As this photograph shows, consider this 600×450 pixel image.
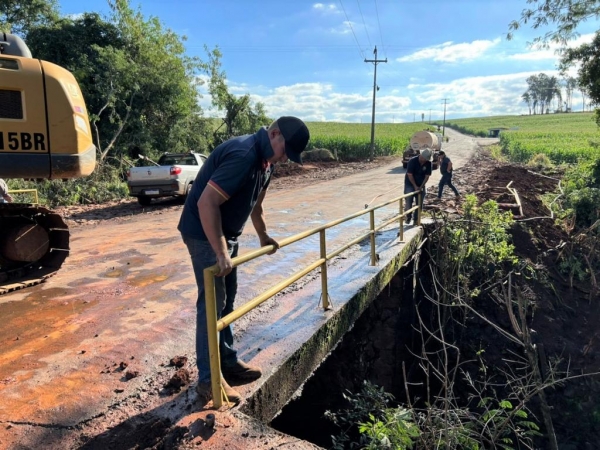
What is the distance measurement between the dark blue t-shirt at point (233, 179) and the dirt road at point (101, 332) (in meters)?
1.26

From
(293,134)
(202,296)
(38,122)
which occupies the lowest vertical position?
(202,296)

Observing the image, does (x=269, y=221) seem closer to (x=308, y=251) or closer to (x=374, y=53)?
(x=308, y=251)

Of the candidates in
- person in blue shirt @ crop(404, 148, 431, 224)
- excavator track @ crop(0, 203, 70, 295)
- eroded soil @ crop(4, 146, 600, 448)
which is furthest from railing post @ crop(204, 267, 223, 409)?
person in blue shirt @ crop(404, 148, 431, 224)

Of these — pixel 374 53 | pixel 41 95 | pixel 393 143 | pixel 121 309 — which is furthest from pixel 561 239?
pixel 393 143

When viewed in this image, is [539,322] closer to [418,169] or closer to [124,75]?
[418,169]

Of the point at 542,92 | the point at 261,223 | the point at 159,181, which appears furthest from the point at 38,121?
the point at 542,92

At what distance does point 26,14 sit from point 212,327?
23481mm

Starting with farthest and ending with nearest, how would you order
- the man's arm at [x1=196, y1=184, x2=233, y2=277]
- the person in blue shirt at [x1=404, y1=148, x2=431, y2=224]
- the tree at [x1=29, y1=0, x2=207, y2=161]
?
the tree at [x1=29, y1=0, x2=207, y2=161] < the person in blue shirt at [x1=404, y1=148, x2=431, y2=224] < the man's arm at [x1=196, y1=184, x2=233, y2=277]

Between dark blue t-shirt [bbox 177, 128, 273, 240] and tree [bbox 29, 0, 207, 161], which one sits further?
tree [bbox 29, 0, 207, 161]

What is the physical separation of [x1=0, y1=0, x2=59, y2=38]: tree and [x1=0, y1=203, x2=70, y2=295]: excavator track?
18192 millimetres

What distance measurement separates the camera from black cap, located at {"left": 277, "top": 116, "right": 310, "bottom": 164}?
285 centimetres

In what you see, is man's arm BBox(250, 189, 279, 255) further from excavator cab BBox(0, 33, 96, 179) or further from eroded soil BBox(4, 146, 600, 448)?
excavator cab BBox(0, 33, 96, 179)

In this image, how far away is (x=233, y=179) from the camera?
108 inches

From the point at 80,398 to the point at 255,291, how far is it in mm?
2694
